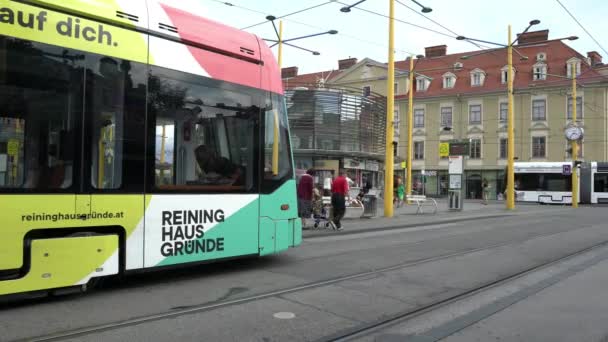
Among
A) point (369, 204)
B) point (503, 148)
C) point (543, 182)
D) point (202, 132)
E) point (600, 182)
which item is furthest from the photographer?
point (503, 148)

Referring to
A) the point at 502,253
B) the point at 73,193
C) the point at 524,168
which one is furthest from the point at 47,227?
the point at 524,168

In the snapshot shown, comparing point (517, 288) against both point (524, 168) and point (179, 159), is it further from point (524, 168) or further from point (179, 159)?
point (524, 168)

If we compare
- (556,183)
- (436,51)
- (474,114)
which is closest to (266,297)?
(556,183)

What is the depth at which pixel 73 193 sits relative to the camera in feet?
18.5

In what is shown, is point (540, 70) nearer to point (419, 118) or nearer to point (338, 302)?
point (419, 118)

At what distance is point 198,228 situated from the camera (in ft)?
Answer: 22.5

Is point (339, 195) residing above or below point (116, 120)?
below

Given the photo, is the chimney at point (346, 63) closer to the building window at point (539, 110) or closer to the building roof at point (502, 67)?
the building roof at point (502, 67)

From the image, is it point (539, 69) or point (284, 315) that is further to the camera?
point (539, 69)

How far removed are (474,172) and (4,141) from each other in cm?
5353

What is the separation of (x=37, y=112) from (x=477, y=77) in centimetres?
5564

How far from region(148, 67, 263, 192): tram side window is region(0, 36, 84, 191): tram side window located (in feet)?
3.37

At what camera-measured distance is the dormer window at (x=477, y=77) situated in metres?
55.4

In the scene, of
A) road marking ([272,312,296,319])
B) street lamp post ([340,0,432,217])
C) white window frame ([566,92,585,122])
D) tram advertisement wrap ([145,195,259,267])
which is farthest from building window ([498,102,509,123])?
road marking ([272,312,296,319])
